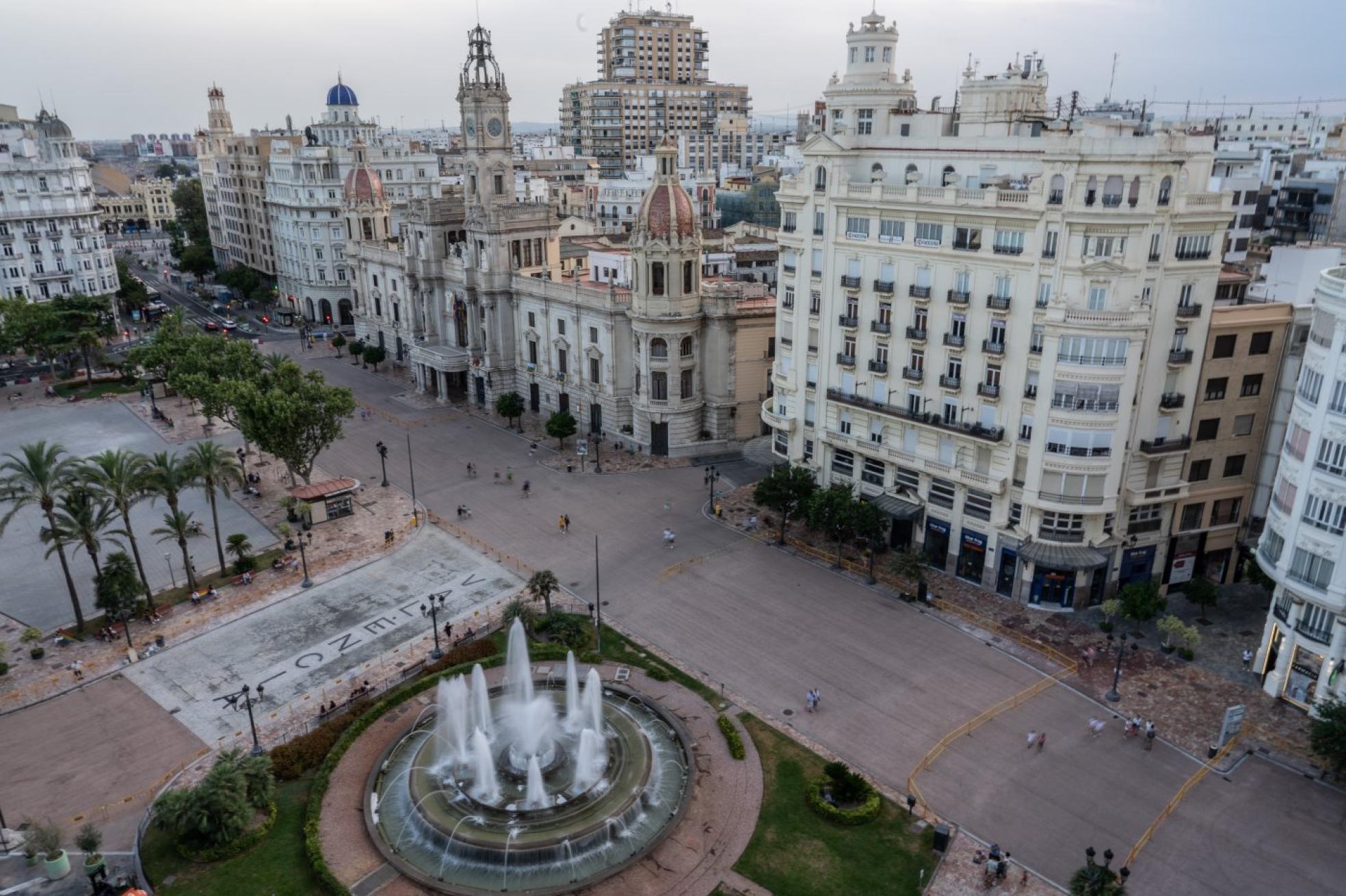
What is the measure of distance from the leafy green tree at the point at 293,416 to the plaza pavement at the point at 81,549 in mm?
6080

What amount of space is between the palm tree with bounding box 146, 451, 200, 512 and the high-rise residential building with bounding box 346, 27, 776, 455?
120ft

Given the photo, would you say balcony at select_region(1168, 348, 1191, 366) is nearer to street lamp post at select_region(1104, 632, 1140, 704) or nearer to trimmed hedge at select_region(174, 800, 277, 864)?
street lamp post at select_region(1104, 632, 1140, 704)

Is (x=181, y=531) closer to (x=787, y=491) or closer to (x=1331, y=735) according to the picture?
(x=787, y=491)

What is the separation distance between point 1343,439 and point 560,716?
127 feet

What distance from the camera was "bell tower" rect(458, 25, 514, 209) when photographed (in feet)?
292

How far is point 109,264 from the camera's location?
121750 millimetres

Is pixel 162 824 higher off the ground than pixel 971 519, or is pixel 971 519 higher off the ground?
pixel 971 519

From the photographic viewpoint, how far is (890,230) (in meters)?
57.4

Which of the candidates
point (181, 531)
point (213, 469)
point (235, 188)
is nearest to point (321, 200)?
point (235, 188)

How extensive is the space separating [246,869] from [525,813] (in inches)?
431

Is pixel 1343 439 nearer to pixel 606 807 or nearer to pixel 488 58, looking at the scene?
pixel 606 807

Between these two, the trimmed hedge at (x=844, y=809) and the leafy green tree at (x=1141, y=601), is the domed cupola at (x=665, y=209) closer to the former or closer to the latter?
the leafy green tree at (x=1141, y=601)

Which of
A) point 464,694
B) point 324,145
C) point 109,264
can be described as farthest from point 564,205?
point 464,694

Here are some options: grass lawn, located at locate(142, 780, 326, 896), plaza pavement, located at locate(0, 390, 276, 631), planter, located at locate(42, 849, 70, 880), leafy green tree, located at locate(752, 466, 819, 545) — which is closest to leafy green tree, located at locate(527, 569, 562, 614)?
leafy green tree, located at locate(752, 466, 819, 545)
